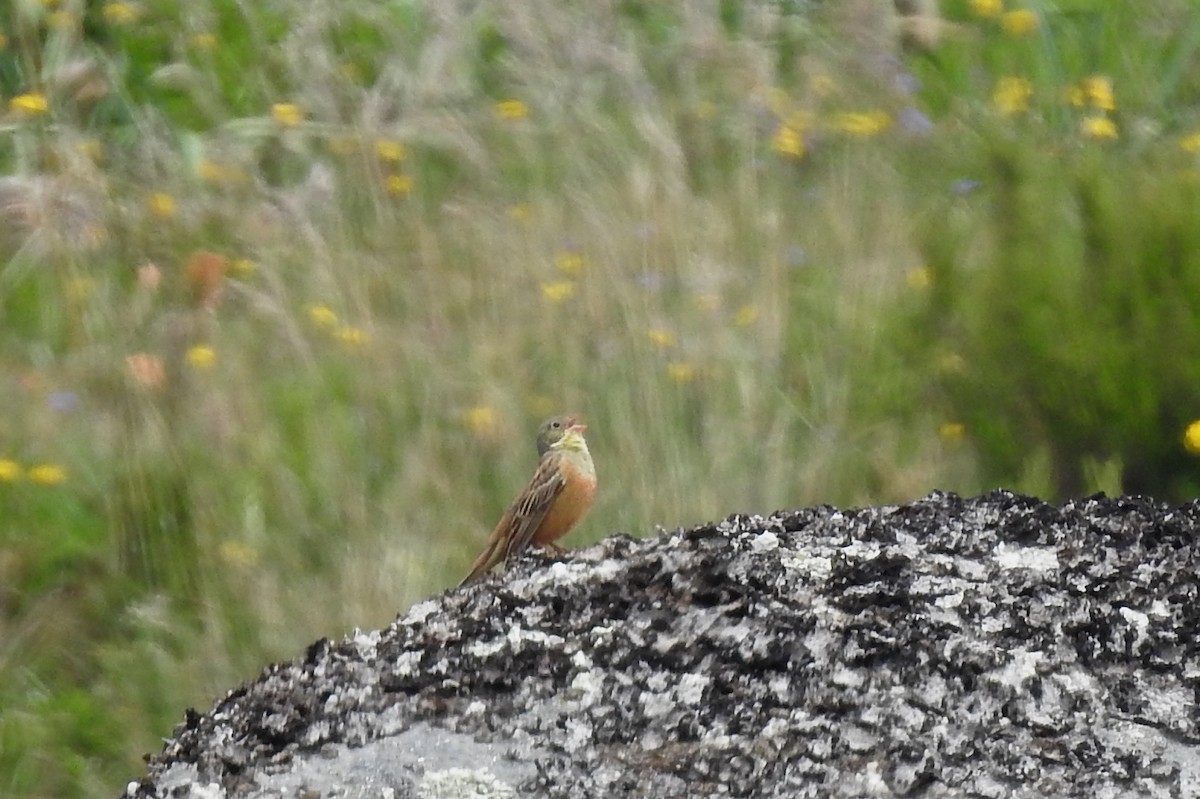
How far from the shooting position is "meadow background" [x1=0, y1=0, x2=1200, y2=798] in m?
3.48

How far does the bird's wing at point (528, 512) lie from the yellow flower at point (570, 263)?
0.93 meters

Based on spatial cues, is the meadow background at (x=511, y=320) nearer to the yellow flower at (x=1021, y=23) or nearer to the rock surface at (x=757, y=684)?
the yellow flower at (x=1021, y=23)

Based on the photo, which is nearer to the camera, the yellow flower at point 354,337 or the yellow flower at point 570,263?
the yellow flower at point 354,337

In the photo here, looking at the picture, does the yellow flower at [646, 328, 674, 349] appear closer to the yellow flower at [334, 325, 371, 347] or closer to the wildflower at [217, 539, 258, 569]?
the yellow flower at [334, 325, 371, 347]

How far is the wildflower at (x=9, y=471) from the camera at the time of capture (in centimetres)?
384

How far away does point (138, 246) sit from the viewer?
456 cm

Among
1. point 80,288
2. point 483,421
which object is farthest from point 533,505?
point 80,288

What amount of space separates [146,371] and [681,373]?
1.11 meters

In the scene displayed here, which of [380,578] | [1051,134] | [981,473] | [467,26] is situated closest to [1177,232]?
[981,473]

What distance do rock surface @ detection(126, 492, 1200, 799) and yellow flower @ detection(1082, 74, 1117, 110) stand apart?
2.31m

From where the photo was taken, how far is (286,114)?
5.11 meters

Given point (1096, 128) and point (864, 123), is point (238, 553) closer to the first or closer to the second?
point (864, 123)

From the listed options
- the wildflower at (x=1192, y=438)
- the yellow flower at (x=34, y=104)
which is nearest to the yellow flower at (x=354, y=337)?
the yellow flower at (x=34, y=104)

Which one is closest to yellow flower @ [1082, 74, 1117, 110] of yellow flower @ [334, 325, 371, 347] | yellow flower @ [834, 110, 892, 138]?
yellow flower @ [834, 110, 892, 138]
